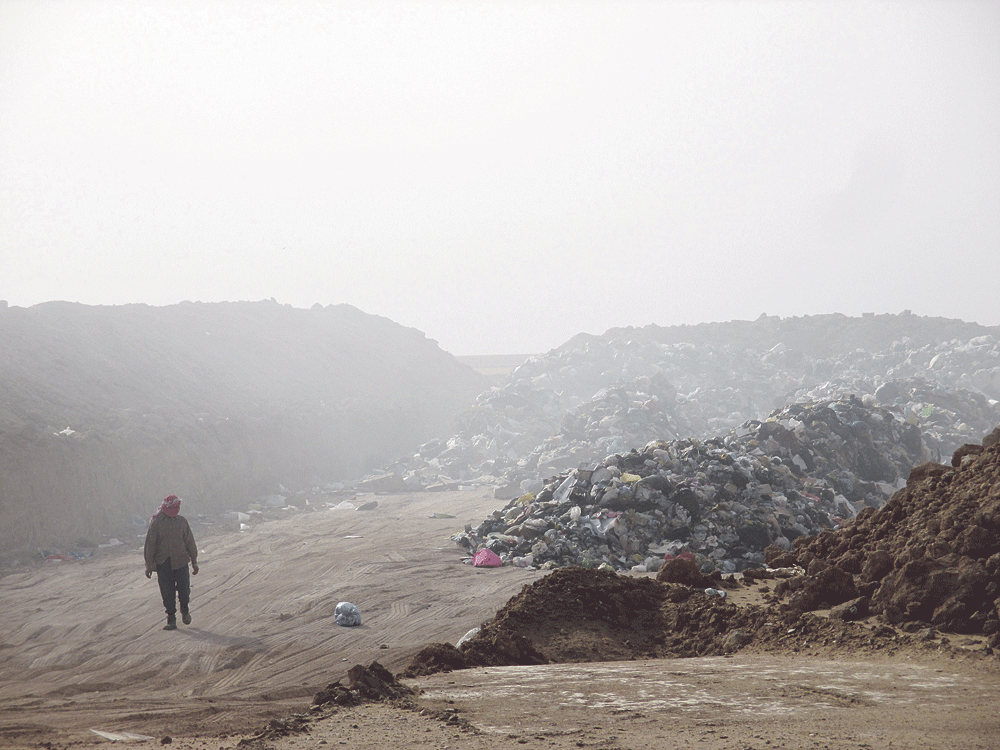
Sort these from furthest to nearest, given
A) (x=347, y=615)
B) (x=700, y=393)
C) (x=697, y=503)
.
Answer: (x=700, y=393), (x=697, y=503), (x=347, y=615)

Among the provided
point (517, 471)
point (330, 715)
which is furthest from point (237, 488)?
point (330, 715)

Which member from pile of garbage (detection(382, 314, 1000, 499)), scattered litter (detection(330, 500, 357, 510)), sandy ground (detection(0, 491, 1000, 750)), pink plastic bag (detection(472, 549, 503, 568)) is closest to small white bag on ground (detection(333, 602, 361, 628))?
sandy ground (detection(0, 491, 1000, 750))

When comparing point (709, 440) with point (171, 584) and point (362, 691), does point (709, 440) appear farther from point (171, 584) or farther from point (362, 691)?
point (362, 691)

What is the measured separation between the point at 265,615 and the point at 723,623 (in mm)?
4537

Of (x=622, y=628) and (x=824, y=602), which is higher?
(x=824, y=602)

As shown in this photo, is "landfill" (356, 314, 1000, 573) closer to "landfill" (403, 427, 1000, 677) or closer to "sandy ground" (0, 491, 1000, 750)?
"sandy ground" (0, 491, 1000, 750)

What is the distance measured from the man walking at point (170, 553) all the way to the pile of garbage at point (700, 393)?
709 cm

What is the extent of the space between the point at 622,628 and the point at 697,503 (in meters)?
4.60

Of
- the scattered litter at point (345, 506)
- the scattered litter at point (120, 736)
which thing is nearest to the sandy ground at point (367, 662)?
the scattered litter at point (120, 736)

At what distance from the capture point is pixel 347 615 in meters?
6.55

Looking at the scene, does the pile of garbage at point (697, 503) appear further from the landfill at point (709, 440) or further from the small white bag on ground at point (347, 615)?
the small white bag on ground at point (347, 615)

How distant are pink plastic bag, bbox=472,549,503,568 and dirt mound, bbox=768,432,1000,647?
390 centimetres

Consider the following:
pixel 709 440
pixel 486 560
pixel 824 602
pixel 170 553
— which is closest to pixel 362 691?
pixel 824 602

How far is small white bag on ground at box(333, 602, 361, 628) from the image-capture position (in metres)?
6.48
